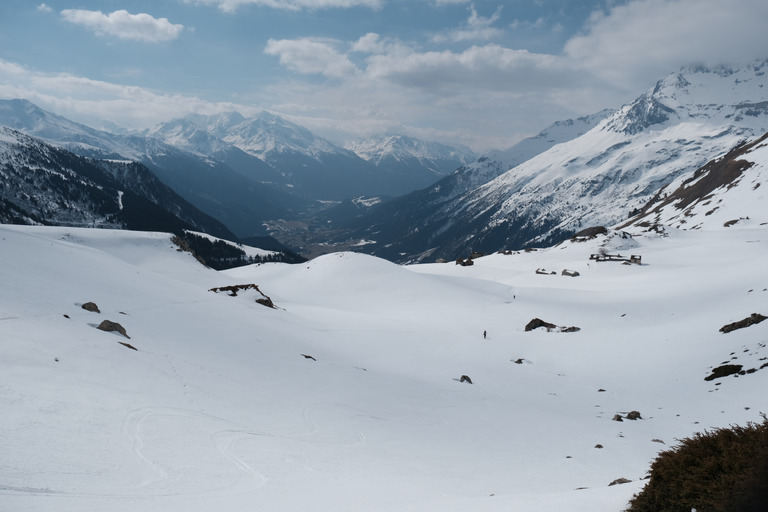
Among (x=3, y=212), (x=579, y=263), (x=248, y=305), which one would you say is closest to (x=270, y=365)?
(x=248, y=305)

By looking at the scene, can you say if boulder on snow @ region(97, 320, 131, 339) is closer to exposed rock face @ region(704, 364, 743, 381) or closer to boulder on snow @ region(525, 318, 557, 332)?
exposed rock face @ region(704, 364, 743, 381)

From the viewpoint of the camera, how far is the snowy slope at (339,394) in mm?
11102

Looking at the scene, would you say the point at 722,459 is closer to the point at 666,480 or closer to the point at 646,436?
the point at 666,480

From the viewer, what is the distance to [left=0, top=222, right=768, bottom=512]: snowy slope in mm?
11102

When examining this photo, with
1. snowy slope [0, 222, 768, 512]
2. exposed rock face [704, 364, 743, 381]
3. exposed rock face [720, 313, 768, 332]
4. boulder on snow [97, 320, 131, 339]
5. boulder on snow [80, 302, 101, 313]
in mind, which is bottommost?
boulder on snow [80, 302, 101, 313]

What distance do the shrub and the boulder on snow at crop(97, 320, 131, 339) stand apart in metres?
22.8

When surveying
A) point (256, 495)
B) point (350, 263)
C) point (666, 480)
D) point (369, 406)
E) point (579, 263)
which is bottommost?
point (256, 495)

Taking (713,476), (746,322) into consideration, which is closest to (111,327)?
(713,476)

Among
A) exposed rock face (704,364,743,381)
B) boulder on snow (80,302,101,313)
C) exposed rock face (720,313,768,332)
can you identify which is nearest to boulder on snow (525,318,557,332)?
exposed rock face (720,313,768,332)

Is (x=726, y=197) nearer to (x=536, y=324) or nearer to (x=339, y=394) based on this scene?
(x=536, y=324)

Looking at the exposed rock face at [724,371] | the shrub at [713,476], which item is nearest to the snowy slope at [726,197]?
the exposed rock face at [724,371]

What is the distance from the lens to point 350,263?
7800cm

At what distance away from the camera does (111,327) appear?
21656 millimetres

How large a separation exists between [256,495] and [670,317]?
41.8 metres
